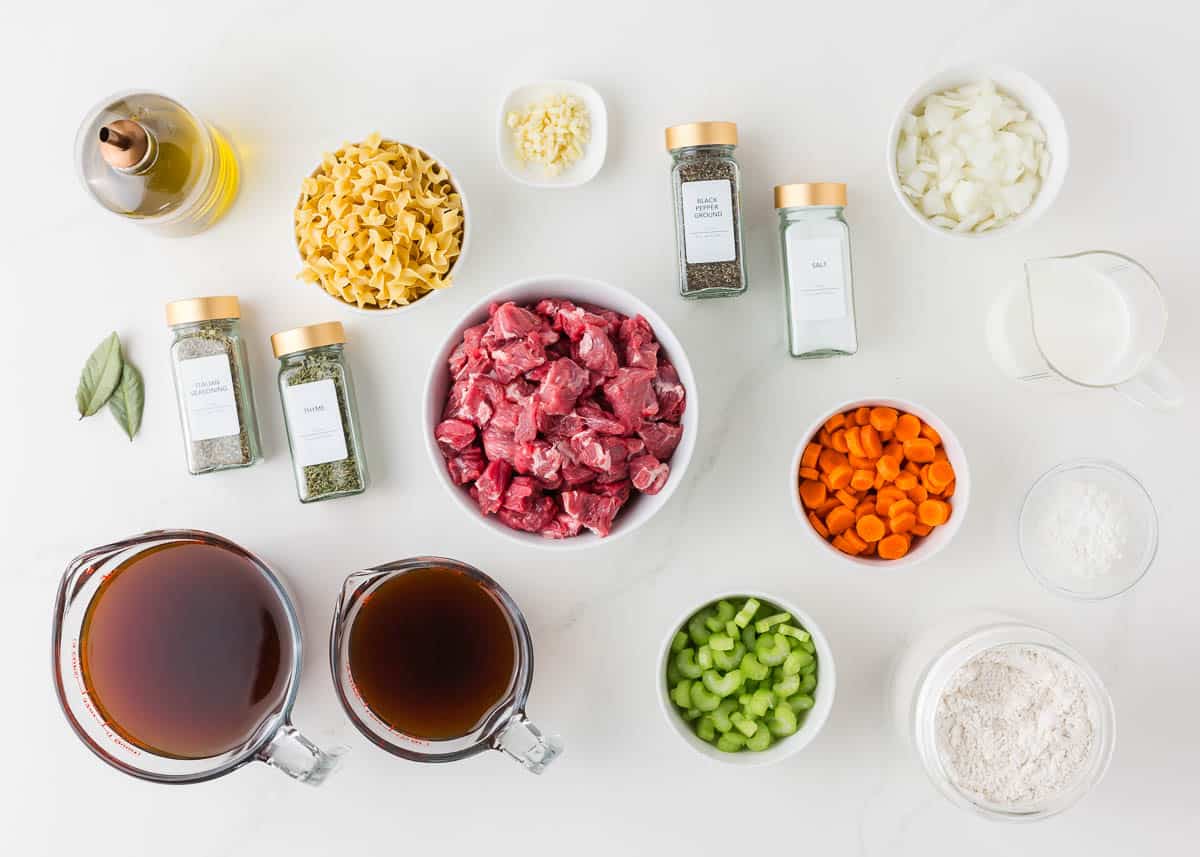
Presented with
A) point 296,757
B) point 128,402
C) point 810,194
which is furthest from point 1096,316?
point 128,402

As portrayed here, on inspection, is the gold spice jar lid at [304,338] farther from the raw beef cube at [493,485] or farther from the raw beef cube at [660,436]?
the raw beef cube at [660,436]

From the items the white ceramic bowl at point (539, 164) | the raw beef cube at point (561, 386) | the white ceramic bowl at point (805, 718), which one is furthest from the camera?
the white ceramic bowl at point (539, 164)

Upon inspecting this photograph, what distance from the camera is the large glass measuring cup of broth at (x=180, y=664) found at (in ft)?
4.70

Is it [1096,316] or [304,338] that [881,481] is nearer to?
[1096,316]


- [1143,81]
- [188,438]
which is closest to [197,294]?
[188,438]

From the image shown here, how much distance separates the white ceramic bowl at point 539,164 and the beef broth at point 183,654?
34.5 inches

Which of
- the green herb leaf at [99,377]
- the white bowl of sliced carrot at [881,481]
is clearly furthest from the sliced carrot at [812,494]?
the green herb leaf at [99,377]

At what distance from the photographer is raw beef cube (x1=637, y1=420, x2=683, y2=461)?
146 cm

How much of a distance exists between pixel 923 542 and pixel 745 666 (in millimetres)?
400

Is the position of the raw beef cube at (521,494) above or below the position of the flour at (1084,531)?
above

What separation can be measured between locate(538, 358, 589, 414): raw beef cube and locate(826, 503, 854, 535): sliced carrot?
0.51 metres

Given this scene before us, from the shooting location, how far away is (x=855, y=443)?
4.95 ft

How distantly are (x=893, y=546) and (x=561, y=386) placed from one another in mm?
671

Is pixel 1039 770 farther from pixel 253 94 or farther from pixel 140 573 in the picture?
pixel 253 94
